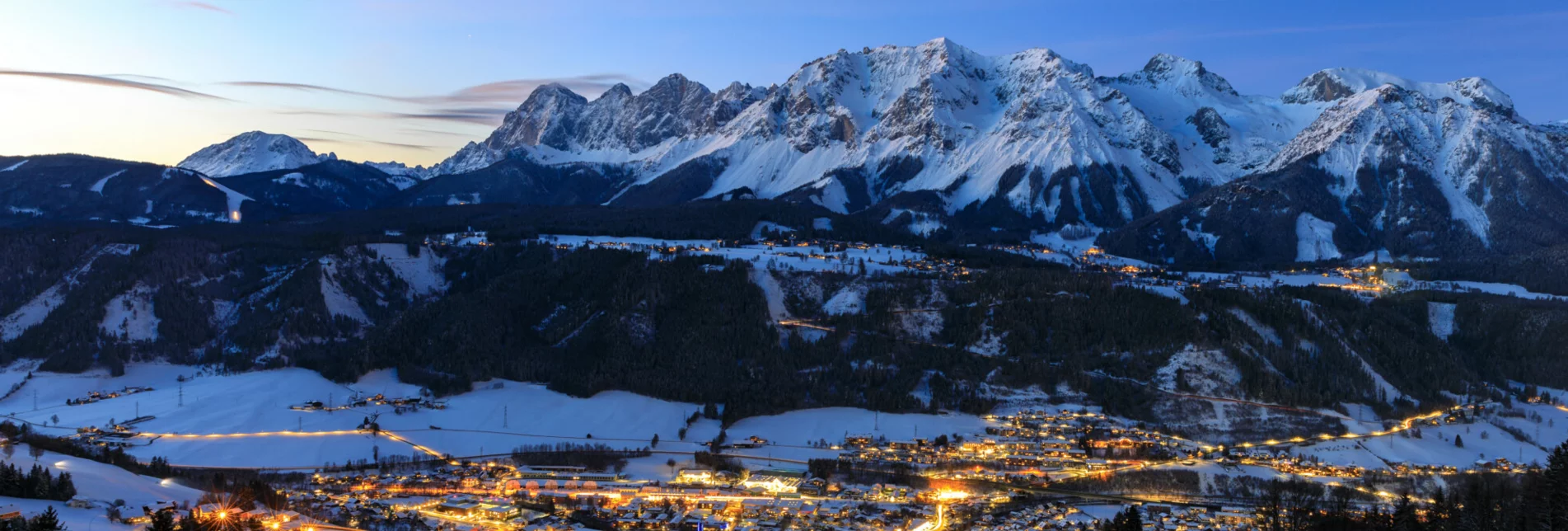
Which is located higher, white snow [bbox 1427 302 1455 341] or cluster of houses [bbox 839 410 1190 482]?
white snow [bbox 1427 302 1455 341]

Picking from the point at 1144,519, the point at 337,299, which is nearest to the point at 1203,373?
the point at 1144,519

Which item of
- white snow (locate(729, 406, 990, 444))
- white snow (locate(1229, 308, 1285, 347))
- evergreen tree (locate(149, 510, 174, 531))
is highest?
white snow (locate(1229, 308, 1285, 347))

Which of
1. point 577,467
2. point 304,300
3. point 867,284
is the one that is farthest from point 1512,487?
point 304,300

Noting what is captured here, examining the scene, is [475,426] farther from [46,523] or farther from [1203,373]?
[1203,373]

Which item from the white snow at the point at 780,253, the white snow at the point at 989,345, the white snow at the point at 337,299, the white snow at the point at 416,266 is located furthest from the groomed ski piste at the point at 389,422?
the white snow at the point at 780,253

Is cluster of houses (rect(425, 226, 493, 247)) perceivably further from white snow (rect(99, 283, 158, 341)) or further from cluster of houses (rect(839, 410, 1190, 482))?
cluster of houses (rect(839, 410, 1190, 482))

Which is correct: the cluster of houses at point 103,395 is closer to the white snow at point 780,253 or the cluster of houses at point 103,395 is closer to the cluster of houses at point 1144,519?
the white snow at point 780,253

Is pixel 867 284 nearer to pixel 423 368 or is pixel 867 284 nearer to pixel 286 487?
pixel 423 368

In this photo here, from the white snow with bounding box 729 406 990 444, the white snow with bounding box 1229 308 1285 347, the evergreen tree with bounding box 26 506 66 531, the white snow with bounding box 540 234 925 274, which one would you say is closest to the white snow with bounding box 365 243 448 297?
the white snow with bounding box 540 234 925 274
